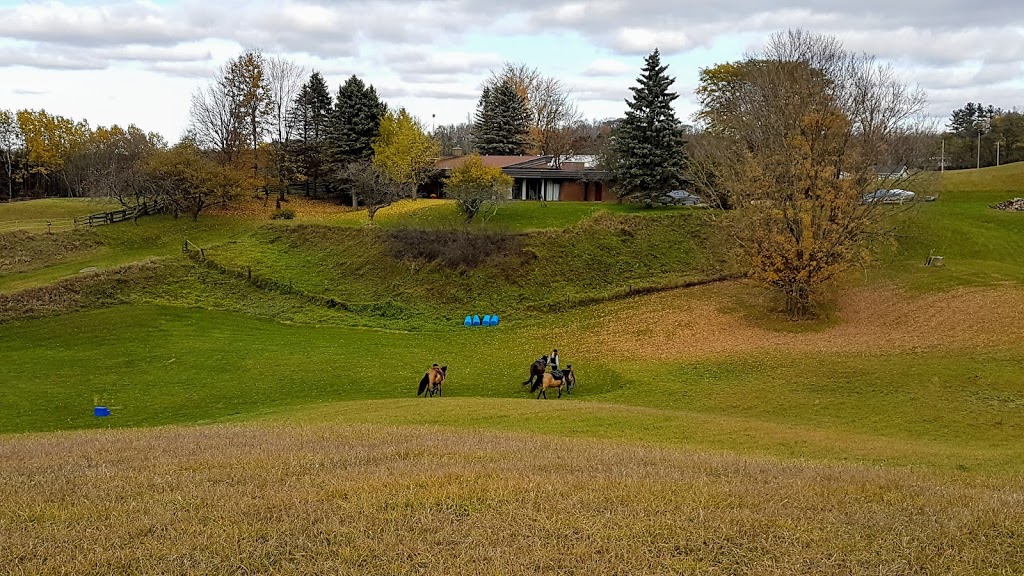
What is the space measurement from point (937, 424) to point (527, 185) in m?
45.7

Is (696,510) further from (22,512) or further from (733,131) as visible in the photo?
(733,131)

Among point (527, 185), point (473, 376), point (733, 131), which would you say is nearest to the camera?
point (473, 376)

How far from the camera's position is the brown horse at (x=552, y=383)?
66.3ft

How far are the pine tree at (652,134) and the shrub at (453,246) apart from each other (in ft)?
36.5

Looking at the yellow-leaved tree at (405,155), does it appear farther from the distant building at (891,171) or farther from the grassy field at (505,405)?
the distant building at (891,171)

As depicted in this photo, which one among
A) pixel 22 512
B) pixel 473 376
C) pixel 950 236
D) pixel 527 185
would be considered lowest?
pixel 473 376

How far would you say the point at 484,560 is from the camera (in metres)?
5.85

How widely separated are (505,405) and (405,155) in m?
37.2

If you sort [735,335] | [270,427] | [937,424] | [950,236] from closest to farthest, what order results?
[270,427]
[937,424]
[735,335]
[950,236]

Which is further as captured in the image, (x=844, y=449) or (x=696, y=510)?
(x=844, y=449)

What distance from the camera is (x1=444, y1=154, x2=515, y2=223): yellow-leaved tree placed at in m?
44.7

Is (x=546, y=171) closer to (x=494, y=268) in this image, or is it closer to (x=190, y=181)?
(x=494, y=268)

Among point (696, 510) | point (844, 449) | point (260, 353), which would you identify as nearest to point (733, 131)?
point (260, 353)

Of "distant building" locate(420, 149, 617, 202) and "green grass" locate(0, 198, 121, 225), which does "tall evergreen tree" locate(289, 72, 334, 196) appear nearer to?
"distant building" locate(420, 149, 617, 202)
